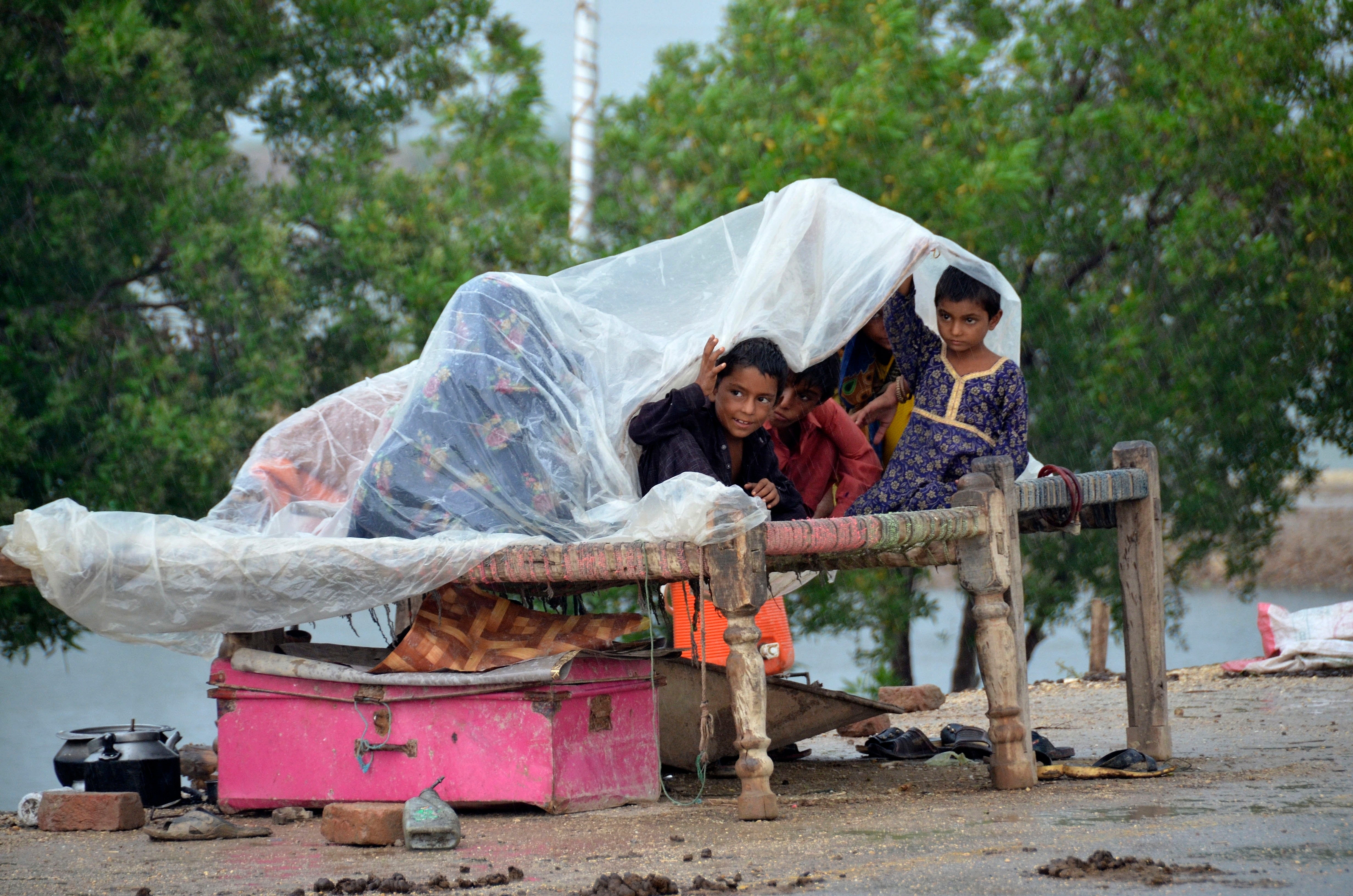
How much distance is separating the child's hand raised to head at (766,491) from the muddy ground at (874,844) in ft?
3.15

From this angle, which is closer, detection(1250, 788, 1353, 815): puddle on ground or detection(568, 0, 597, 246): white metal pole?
detection(1250, 788, 1353, 815): puddle on ground

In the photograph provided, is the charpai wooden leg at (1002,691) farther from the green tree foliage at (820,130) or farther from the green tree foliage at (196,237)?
the green tree foliage at (820,130)

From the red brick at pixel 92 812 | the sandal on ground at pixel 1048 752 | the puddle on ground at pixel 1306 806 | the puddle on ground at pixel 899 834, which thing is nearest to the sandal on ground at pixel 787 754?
the sandal on ground at pixel 1048 752

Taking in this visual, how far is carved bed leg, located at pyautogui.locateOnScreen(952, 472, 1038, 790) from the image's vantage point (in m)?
4.17

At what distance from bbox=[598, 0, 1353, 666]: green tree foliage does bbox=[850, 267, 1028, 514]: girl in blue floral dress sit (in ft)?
16.1

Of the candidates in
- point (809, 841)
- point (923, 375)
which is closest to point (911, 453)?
point (923, 375)

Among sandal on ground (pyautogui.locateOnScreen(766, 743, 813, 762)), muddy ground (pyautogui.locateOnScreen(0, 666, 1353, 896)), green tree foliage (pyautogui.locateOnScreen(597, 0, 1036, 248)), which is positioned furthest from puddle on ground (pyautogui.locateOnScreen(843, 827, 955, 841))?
green tree foliage (pyautogui.locateOnScreen(597, 0, 1036, 248))

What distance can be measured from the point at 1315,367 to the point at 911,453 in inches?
269

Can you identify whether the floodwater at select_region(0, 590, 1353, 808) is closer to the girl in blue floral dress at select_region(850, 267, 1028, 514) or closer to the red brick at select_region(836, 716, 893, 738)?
the red brick at select_region(836, 716, 893, 738)

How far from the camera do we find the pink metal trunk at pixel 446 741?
404 cm

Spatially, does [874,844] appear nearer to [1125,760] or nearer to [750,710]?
[750,710]

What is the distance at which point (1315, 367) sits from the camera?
10.2 m

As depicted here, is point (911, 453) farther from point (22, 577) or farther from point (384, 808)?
point (22, 577)

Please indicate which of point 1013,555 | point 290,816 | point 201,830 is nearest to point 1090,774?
point 1013,555
